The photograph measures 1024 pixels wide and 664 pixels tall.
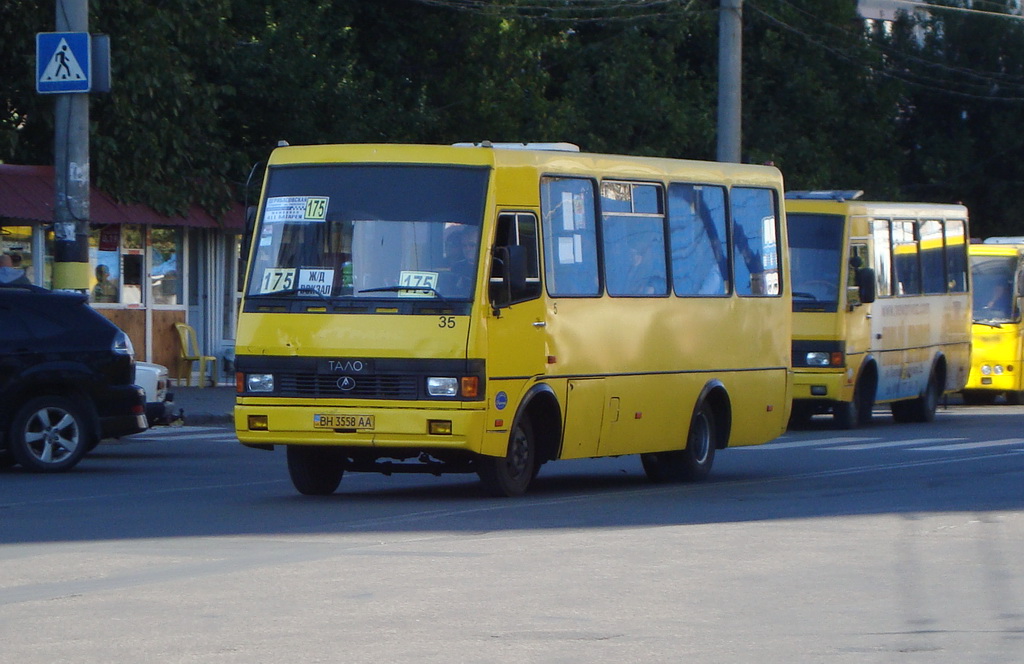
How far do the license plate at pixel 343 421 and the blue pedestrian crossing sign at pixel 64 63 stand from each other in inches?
361

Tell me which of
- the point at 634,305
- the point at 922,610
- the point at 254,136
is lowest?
the point at 922,610

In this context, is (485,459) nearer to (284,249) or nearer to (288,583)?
(284,249)

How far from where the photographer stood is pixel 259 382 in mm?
13656

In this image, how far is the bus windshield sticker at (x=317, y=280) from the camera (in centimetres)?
1365

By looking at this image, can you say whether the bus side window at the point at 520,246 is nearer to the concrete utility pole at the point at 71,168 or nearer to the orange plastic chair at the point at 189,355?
the concrete utility pole at the point at 71,168

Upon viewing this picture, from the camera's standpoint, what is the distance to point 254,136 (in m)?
33.1

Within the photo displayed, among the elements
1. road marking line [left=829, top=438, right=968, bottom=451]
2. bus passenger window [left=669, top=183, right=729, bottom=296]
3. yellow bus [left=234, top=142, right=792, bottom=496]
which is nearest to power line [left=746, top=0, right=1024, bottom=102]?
road marking line [left=829, top=438, right=968, bottom=451]

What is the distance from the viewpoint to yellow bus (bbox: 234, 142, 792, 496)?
13.4 meters

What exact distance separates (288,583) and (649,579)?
6.03 ft

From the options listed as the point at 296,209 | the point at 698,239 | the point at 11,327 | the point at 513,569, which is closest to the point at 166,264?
the point at 11,327

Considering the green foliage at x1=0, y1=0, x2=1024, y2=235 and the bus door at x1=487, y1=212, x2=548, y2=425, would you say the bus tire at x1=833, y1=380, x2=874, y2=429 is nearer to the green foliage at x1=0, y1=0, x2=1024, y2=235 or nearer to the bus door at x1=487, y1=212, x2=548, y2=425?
the green foliage at x1=0, y1=0, x2=1024, y2=235

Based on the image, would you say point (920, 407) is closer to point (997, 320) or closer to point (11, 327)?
point (997, 320)

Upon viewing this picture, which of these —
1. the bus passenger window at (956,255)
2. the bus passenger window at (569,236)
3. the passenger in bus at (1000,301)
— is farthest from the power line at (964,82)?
the bus passenger window at (569,236)

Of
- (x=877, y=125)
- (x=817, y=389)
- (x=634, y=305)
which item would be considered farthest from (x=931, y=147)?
(x=634, y=305)
